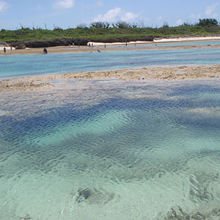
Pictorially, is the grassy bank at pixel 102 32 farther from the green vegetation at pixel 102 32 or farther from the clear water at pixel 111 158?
the clear water at pixel 111 158

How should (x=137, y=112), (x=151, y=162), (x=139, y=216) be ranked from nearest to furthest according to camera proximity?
(x=139, y=216), (x=151, y=162), (x=137, y=112)

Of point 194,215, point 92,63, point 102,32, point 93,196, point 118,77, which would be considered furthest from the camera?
point 102,32

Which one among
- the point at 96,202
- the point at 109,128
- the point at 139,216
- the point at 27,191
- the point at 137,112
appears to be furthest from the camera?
the point at 137,112

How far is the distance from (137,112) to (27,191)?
689 cm

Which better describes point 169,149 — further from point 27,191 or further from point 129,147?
point 27,191

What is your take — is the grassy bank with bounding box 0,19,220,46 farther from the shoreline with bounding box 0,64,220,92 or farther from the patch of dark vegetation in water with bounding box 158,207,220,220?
the patch of dark vegetation in water with bounding box 158,207,220,220

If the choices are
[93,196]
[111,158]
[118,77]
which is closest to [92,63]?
[118,77]

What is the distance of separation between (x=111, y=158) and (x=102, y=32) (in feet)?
319

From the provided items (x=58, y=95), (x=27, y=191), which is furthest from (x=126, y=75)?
(x=27, y=191)

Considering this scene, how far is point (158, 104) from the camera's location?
45.7 ft

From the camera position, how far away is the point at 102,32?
10112 centimetres

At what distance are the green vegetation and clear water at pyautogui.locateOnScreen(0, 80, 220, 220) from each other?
71.2 m

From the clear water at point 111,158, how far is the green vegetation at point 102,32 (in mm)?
71169

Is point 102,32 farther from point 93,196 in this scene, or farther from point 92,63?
point 93,196
